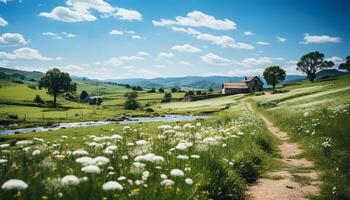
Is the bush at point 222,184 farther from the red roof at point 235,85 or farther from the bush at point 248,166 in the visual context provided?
the red roof at point 235,85

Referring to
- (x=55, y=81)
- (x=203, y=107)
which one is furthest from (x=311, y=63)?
(x=55, y=81)

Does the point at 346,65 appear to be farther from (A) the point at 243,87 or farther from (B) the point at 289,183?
(B) the point at 289,183

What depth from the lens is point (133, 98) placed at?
135 m

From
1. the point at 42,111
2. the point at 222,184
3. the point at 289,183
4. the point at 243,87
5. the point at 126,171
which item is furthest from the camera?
the point at 243,87

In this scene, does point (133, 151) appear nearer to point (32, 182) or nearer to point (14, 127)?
point (32, 182)

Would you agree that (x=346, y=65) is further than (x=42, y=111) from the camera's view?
Yes

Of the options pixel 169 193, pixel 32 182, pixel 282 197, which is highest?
pixel 32 182

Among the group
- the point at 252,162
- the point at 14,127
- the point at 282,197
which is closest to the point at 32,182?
the point at 282,197

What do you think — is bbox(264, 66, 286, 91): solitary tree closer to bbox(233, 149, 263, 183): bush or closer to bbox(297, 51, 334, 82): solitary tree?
bbox(297, 51, 334, 82): solitary tree

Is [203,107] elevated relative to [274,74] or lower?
lower

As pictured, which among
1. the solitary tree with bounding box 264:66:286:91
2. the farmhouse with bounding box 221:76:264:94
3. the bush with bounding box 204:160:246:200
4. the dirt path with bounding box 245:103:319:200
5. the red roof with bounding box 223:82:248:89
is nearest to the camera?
the bush with bounding box 204:160:246:200

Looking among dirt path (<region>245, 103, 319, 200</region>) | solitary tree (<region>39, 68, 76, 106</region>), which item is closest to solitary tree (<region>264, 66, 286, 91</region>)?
solitary tree (<region>39, 68, 76, 106</region>)

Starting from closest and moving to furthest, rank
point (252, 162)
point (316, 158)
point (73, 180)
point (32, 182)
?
point (73, 180), point (32, 182), point (252, 162), point (316, 158)

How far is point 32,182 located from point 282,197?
8205 mm
